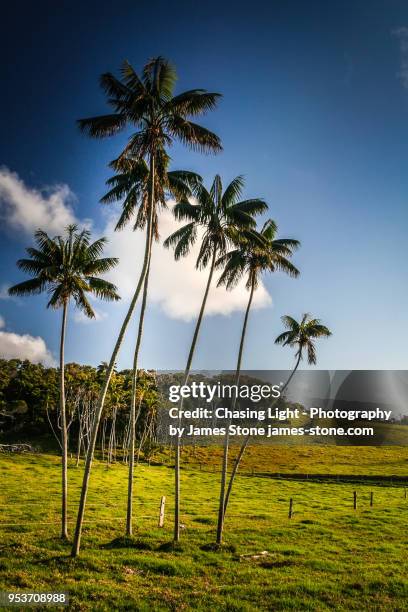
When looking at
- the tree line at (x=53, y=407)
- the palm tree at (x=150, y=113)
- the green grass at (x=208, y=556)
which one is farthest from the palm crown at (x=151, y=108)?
the tree line at (x=53, y=407)

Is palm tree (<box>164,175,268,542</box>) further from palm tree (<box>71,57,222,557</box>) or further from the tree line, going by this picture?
the tree line

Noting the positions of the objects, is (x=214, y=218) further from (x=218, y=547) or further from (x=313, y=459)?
(x=313, y=459)

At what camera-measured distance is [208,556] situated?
18.6m

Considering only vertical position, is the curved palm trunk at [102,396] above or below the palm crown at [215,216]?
below

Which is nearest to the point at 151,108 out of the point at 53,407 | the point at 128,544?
the point at 128,544

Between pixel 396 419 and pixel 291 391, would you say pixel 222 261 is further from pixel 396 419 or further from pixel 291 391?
pixel 396 419

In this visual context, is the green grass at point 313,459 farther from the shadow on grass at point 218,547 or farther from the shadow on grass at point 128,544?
the shadow on grass at point 128,544

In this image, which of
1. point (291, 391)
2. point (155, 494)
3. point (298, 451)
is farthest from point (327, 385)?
point (155, 494)

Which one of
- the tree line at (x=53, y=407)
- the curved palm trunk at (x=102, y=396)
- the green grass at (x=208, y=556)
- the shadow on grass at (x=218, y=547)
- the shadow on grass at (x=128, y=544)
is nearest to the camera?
the green grass at (x=208, y=556)

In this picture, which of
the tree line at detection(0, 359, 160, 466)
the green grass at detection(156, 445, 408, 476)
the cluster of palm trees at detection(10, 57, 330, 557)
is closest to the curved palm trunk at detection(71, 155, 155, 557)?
the cluster of palm trees at detection(10, 57, 330, 557)

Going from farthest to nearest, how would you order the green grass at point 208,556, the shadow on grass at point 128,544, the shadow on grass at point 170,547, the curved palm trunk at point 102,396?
the shadow on grass at point 170,547 < the shadow on grass at point 128,544 < the curved palm trunk at point 102,396 < the green grass at point 208,556

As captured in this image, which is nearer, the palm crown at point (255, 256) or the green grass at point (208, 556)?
the green grass at point (208, 556)

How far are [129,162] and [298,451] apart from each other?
292 feet

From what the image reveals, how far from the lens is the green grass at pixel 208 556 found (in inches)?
534
